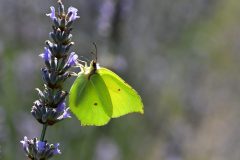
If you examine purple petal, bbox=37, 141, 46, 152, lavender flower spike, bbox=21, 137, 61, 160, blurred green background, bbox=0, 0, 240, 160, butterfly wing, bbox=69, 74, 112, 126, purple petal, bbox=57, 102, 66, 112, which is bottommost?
blurred green background, bbox=0, 0, 240, 160

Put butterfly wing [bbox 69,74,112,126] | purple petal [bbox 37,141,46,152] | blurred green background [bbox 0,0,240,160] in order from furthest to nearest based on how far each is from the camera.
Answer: blurred green background [bbox 0,0,240,160], butterfly wing [bbox 69,74,112,126], purple petal [bbox 37,141,46,152]

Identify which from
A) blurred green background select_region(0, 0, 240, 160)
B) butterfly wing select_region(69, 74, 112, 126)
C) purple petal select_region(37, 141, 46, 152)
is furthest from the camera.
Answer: blurred green background select_region(0, 0, 240, 160)

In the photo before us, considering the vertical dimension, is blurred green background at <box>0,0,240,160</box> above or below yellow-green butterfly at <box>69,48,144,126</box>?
below

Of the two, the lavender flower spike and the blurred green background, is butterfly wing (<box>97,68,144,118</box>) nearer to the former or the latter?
the lavender flower spike

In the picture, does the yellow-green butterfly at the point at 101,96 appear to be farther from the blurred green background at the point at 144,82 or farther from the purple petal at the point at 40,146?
the blurred green background at the point at 144,82

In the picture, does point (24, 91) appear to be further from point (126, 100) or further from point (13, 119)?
point (126, 100)

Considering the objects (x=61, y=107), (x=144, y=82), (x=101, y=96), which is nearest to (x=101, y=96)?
(x=101, y=96)

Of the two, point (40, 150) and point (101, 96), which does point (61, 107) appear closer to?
point (40, 150)

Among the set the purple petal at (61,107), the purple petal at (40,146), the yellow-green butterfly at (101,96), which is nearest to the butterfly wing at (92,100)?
the yellow-green butterfly at (101,96)

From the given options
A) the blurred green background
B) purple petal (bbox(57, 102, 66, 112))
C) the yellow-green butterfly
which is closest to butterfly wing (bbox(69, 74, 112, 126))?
the yellow-green butterfly

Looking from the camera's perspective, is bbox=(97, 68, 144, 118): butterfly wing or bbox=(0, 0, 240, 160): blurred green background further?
bbox=(0, 0, 240, 160): blurred green background
